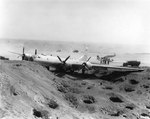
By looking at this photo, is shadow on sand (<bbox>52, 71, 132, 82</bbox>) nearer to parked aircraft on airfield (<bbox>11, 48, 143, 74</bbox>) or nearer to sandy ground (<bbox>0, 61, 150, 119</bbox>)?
parked aircraft on airfield (<bbox>11, 48, 143, 74</bbox>)

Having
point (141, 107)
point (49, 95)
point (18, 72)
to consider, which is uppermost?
point (18, 72)

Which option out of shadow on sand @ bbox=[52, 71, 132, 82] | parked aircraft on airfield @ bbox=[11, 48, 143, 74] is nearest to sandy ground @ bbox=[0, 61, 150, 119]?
shadow on sand @ bbox=[52, 71, 132, 82]

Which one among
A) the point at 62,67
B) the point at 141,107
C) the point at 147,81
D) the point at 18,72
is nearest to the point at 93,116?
the point at 141,107

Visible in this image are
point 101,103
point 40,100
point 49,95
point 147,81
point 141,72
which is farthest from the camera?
point 141,72

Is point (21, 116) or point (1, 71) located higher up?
point (1, 71)

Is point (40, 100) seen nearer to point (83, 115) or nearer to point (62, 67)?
point (83, 115)

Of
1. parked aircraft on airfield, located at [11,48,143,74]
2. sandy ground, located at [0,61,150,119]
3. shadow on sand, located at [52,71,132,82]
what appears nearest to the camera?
sandy ground, located at [0,61,150,119]

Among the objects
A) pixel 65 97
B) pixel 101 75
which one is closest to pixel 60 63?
pixel 101 75

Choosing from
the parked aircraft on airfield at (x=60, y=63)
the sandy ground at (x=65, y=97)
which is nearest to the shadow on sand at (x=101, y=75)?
the parked aircraft on airfield at (x=60, y=63)

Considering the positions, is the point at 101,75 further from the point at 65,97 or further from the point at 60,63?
the point at 65,97
